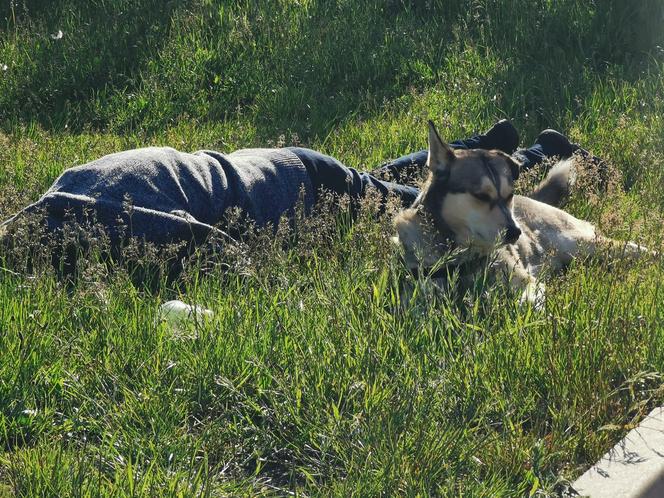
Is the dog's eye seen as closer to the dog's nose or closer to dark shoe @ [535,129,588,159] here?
the dog's nose

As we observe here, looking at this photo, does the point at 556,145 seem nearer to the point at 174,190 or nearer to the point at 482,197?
the point at 482,197

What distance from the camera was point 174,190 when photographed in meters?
5.15

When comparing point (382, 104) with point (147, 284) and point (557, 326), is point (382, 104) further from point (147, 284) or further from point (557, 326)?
point (557, 326)

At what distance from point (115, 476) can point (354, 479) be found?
2.28 feet

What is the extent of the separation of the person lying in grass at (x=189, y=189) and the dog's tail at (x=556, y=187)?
2.48 ft

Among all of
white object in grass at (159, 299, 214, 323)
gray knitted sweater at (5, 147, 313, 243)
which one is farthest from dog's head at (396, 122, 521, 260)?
white object in grass at (159, 299, 214, 323)

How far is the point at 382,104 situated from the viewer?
26.0ft

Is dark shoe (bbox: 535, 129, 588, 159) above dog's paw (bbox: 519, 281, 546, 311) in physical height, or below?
below

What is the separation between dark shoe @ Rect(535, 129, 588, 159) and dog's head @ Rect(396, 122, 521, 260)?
53.9 inches

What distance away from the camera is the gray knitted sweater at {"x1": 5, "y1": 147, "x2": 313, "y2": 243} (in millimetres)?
4871

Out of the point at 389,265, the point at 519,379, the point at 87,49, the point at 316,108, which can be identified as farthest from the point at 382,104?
the point at 519,379

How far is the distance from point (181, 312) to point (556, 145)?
11.0 ft

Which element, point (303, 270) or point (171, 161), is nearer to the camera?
point (303, 270)

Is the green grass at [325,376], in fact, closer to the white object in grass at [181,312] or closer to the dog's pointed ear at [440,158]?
the white object in grass at [181,312]
